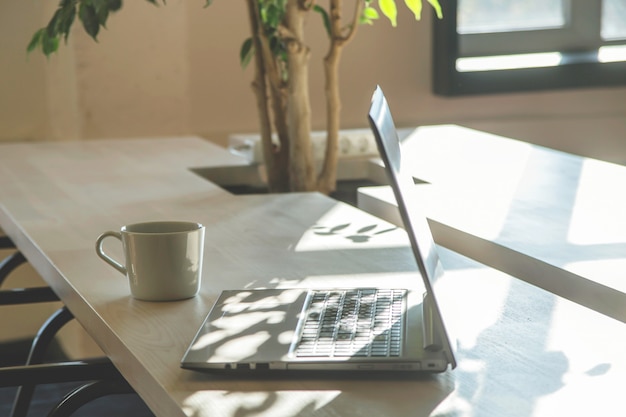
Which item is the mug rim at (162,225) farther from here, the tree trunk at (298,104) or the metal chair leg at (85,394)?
the tree trunk at (298,104)

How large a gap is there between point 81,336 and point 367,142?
3.91 ft

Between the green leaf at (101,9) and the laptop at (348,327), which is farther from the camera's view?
the green leaf at (101,9)

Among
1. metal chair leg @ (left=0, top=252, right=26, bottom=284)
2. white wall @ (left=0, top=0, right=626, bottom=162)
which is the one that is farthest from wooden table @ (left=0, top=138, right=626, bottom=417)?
white wall @ (left=0, top=0, right=626, bottom=162)

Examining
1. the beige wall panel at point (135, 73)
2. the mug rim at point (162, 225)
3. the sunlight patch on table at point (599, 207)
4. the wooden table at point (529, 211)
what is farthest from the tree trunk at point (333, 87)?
the beige wall panel at point (135, 73)

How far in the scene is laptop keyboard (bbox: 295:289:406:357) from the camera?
3.32 feet

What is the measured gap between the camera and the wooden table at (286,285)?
930mm

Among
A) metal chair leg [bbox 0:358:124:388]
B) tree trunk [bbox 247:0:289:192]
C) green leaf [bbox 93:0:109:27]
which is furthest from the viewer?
tree trunk [bbox 247:0:289:192]

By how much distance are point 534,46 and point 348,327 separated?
3516mm

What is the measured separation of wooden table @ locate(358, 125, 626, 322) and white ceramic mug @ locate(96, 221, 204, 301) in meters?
0.46

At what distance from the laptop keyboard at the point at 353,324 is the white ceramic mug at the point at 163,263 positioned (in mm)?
182

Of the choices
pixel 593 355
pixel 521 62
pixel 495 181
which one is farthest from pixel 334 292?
pixel 521 62

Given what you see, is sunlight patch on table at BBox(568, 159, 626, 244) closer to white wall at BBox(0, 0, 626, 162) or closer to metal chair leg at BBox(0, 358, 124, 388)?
metal chair leg at BBox(0, 358, 124, 388)

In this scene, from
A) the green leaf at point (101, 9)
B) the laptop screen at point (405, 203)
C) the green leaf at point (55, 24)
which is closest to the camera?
the laptop screen at point (405, 203)

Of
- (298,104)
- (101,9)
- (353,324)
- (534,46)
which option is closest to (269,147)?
(298,104)
